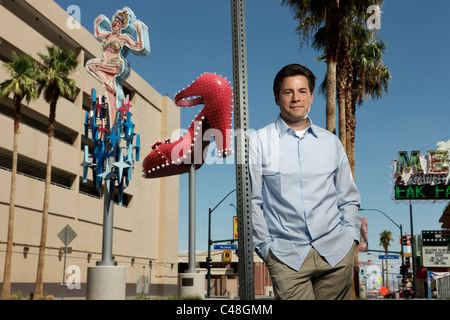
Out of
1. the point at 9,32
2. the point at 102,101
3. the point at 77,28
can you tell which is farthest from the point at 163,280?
the point at 102,101

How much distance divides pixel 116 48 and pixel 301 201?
21.2m

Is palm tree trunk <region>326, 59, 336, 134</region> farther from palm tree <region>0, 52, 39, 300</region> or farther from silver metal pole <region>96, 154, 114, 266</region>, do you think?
palm tree <region>0, 52, 39, 300</region>

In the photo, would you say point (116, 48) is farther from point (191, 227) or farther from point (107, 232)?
point (191, 227)

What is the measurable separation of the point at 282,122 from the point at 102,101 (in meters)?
20.4

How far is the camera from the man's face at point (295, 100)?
3.51 meters

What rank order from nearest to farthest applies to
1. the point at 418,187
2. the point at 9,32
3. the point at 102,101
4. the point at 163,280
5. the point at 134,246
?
the point at 102,101
the point at 418,187
the point at 9,32
the point at 134,246
the point at 163,280

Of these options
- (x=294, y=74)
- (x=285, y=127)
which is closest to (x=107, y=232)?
(x=285, y=127)

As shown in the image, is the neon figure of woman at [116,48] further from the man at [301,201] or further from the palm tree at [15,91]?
the man at [301,201]

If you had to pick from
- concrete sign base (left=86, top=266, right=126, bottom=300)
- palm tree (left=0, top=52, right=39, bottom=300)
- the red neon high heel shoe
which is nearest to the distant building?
palm tree (left=0, top=52, right=39, bottom=300)

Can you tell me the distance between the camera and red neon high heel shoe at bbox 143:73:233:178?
67.2 ft

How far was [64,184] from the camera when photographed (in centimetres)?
4391

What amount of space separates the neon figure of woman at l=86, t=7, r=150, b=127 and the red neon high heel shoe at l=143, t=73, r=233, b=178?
2.98 m

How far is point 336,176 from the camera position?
355 cm
